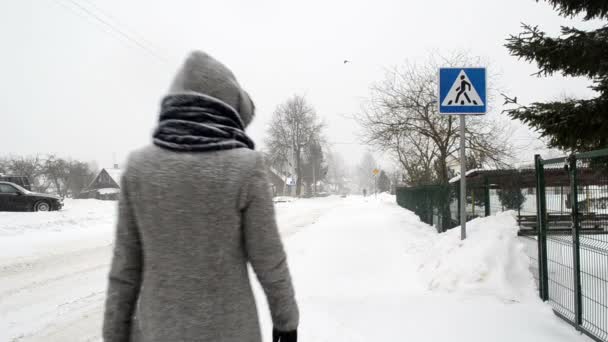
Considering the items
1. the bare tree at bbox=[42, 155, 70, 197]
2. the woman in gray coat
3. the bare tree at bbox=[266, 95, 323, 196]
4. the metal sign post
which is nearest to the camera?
the woman in gray coat

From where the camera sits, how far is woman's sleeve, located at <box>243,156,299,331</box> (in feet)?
4.36

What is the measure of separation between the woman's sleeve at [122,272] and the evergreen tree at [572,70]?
18.6 ft

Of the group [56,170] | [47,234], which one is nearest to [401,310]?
[47,234]

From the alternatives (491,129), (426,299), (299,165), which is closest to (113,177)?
(299,165)

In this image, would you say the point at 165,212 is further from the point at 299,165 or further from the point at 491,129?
the point at 299,165

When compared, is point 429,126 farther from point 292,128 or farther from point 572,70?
point 292,128

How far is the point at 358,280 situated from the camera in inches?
208

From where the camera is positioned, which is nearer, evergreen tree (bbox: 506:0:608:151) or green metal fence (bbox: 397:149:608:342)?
green metal fence (bbox: 397:149:608:342)

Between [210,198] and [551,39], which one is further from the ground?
[551,39]

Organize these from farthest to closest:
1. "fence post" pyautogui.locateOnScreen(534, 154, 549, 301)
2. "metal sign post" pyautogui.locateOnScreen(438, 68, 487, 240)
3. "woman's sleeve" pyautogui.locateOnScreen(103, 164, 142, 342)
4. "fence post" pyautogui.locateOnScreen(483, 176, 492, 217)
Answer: "fence post" pyautogui.locateOnScreen(483, 176, 492, 217), "metal sign post" pyautogui.locateOnScreen(438, 68, 487, 240), "fence post" pyautogui.locateOnScreen(534, 154, 549, 301), "woman's sleeve" pyautogui.locateOnScreen(103, 164, 142, 342)

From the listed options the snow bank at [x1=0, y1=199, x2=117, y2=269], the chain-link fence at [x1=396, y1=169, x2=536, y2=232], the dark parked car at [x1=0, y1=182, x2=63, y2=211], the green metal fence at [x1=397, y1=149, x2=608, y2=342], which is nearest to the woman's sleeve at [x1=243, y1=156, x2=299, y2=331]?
the green metal fence at [x1=397, y1=149, x2=608, y2=342]

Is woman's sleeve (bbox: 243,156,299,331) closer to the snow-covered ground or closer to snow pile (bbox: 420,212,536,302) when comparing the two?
the snow-covered ground

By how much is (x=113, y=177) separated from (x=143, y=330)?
6927 cm

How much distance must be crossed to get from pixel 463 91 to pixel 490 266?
101 inches
